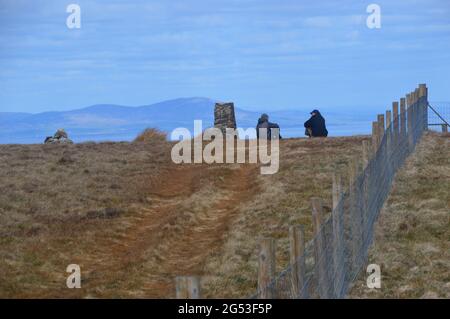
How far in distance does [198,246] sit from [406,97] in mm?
11189

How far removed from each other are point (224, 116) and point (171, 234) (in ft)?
71.9

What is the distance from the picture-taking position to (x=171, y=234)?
22469 mm

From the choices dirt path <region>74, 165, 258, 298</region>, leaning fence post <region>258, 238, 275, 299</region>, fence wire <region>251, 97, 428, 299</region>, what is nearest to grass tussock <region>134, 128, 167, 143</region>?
dirt path <region>74, 165, 258, 298</region>

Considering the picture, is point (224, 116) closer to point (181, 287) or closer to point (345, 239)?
point (345, 239)

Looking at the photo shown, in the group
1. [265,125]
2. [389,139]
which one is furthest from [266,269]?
[265,125]

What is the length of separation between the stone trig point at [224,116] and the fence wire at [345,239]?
16.9 m

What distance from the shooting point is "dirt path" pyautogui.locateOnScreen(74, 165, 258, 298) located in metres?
18.7

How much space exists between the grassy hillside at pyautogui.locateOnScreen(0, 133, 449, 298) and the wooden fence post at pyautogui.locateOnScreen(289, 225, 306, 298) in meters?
5.01

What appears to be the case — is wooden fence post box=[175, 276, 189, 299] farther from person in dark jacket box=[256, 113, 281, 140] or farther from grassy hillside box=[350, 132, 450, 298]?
person in dark jacket box=[256, 113, 281, 140]

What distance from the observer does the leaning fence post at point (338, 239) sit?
1529 cm

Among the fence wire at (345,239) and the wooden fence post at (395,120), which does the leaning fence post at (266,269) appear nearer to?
the fence wire at (345,239)

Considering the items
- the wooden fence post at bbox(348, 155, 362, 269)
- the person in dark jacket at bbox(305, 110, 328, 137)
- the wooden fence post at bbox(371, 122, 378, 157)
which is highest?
the person in dark jacket at bbox(305, 110, 328, 137)

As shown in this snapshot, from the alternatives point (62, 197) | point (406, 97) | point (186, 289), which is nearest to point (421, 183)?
point (406, 97)

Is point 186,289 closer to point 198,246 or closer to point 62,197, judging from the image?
point 198,246
